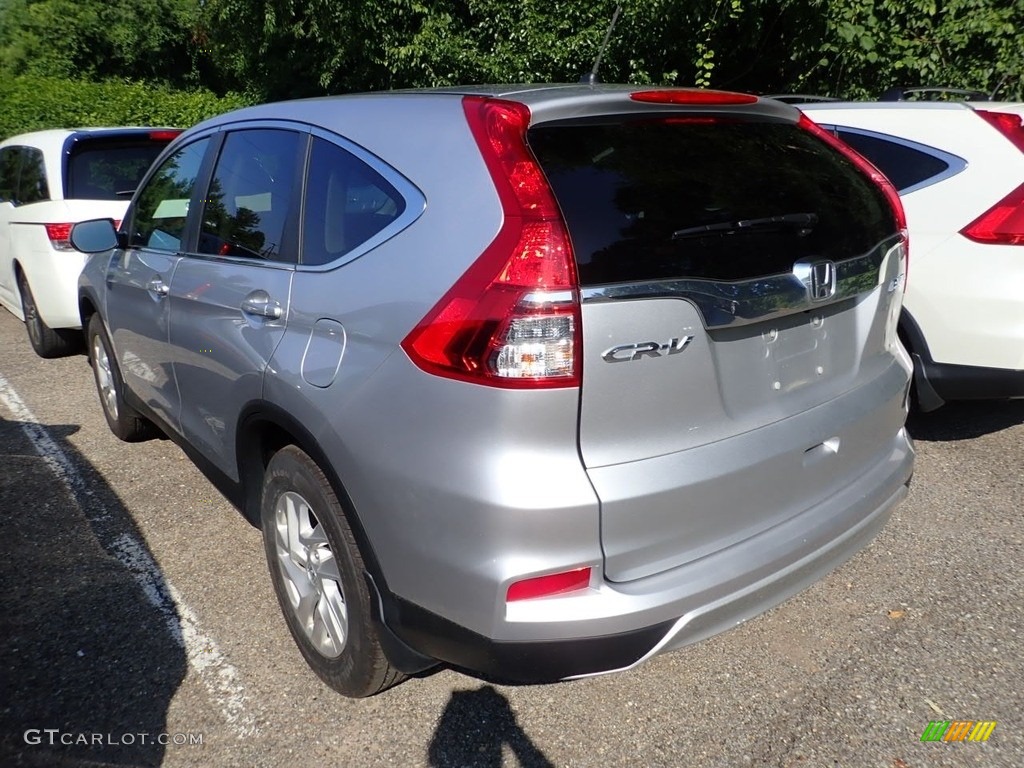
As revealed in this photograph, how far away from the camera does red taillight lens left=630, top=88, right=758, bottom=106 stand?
2.27 metres

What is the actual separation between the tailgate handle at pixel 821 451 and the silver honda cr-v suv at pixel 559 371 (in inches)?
0.6

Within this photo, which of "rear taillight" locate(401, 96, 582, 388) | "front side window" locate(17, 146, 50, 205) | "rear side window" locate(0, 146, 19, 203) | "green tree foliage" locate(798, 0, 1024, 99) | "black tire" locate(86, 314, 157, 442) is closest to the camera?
"rear taillight" locate(401, 96, 582, 388)

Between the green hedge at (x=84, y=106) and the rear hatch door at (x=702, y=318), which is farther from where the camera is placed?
the green hedge at (x=84, y=106)

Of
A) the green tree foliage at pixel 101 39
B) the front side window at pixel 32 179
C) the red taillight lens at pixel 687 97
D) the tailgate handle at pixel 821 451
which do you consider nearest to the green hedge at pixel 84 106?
the front side window at pixel 32 179

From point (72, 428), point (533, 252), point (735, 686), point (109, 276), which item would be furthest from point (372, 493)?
point (72, 428)

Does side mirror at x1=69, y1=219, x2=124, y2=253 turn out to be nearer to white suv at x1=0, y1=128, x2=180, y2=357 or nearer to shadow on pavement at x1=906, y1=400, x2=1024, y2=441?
white suv at x1=0, y1=128, x2=180, y2=357

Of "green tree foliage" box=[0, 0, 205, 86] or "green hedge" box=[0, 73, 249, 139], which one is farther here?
"green tree foliage" box=[0, 0, 205, 86]

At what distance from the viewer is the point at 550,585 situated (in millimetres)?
1935

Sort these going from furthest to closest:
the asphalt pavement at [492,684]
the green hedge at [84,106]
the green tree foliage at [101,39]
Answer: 1. the green tree foliage at [101,39]
2. the green hedge at [84,106]
3. the asphalt pavement at [492,684]

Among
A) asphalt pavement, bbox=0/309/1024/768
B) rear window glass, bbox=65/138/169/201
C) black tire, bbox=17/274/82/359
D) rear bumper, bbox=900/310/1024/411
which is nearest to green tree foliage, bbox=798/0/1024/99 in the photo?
rear bumper, bbox=900/310/1024/411

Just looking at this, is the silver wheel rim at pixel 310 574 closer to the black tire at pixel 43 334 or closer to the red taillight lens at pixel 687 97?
the red taillight lens at pixel 687 97

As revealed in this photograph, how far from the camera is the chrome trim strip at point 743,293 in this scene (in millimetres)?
1886

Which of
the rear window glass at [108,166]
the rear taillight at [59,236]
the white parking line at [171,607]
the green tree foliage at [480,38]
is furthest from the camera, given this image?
the green tree foliage at [480,38]

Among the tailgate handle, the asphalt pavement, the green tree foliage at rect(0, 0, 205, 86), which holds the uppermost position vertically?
the green tree foliage at rect(0, 0, 205, 86)
